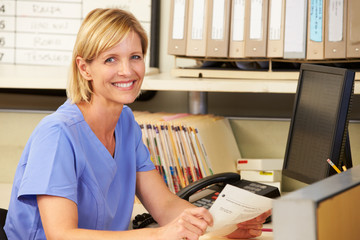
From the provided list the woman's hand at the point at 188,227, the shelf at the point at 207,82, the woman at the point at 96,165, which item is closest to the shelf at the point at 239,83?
the shelf at the point at 207,82

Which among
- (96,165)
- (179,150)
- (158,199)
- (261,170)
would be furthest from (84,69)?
(261,170)

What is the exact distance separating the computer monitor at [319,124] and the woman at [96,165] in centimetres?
23

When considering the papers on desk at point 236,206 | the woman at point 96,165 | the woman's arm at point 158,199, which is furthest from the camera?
the woman's arm at point 158,199

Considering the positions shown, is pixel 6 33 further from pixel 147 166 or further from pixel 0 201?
pixel 147 166

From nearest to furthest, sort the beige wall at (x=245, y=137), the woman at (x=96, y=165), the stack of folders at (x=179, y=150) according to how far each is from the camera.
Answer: the woman at (x=96, y=165) → the stack of folders at (x=179, y=150) → the beige wall at (x=245, y=137)

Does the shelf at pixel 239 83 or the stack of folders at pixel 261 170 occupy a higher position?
the shelf at pixel 239 83

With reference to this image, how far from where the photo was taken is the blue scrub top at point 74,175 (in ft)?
4.09

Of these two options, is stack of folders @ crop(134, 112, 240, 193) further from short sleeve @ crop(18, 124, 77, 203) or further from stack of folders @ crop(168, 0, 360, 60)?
short sleeve @ crop(18, 124, 77, 203)

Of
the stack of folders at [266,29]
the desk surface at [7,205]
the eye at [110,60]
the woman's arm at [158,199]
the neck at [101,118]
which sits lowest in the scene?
the desk surface at [7,205]

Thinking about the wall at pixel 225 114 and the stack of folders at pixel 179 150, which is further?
the wall at pixel 225 114

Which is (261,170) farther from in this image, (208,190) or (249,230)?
(249,230)

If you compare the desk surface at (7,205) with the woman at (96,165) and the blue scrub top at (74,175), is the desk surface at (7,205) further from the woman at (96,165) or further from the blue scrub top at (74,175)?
the blue scrub top at (74,175)

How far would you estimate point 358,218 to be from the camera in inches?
21.5

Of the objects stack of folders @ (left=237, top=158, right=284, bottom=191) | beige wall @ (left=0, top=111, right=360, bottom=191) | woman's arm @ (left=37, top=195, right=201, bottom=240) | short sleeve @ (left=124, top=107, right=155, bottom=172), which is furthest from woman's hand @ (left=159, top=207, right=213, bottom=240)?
beige wall @ (left=0, top=111, right=360, bottom=191)
